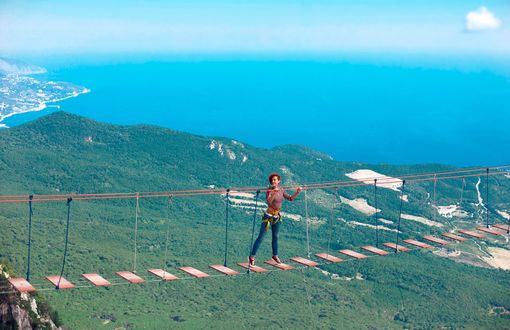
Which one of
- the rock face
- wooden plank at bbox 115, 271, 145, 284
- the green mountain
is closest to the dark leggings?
wooden plank at bbox 115, 271, 145, 284

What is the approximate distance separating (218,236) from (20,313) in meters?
40.1

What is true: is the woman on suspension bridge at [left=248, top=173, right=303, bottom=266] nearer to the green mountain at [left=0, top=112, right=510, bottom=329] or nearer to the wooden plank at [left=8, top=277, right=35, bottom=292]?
the wooden plank at [left=8, top=277, right=35, bottom=292]

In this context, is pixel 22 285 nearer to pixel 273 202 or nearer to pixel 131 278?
pixel 131 278

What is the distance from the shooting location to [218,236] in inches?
2899

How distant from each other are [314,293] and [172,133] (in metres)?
49.0

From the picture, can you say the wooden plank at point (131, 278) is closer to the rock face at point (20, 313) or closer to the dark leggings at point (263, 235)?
the dark leggings at point (263, 235)

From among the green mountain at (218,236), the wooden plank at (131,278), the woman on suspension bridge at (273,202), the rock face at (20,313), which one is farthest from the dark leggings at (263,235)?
the rock face at (20,313)

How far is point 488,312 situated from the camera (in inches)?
2532

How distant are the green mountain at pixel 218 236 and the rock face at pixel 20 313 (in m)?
1.65

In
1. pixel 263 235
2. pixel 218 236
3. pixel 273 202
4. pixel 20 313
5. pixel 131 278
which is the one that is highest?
pixel 273 202

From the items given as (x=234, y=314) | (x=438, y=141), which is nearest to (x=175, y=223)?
(x=234, y=314)

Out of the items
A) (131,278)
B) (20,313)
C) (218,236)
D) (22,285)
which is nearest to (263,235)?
(131,278)

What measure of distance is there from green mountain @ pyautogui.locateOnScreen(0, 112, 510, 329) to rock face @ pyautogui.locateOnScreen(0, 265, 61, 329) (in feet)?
5.40

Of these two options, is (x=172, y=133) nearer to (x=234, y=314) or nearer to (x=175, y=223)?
(x=175, y=223)
